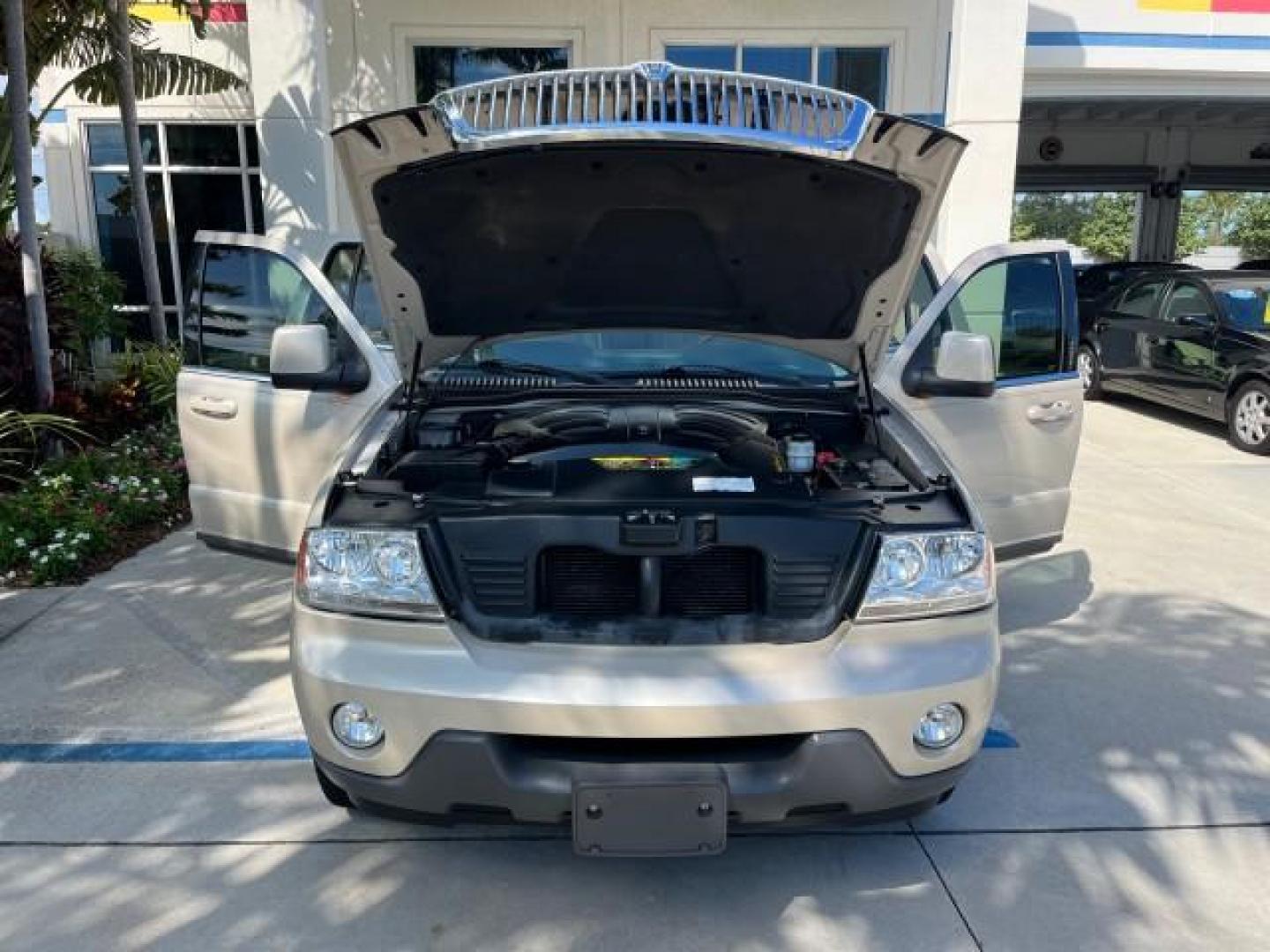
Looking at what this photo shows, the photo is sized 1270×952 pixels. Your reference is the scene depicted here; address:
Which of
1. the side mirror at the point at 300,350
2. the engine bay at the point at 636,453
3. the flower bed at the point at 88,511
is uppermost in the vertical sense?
the side mirror at the point at 300,350

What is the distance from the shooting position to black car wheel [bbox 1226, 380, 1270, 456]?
8422 mm

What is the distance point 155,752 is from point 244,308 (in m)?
2.12

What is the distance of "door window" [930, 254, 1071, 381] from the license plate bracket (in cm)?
239

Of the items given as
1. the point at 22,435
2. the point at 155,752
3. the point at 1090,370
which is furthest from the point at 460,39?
the point at 155,752

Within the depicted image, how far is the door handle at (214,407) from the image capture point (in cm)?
423

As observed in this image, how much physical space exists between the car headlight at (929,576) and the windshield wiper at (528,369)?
1.49m

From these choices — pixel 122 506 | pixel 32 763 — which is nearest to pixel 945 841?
pixel 32 763

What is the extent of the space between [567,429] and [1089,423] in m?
8.45

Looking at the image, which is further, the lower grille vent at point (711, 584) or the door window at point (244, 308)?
the door window at point (244, 308)

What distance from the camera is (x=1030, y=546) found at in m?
4.12

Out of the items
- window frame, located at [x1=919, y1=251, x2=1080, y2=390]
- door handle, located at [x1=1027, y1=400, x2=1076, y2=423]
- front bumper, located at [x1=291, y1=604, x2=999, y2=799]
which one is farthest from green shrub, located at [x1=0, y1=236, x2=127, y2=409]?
door handle, located at [x1=1027, y1=400, x2=1076, y2=423]

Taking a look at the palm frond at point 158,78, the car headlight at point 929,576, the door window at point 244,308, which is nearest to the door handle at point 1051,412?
the car headlight at point 929,576

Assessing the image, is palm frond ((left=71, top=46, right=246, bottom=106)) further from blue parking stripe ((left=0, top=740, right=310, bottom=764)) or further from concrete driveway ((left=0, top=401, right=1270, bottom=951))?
blue parking stripe ((left=0, top=740, right=310, bottom=764))

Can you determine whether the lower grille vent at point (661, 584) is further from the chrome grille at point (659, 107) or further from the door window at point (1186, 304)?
the door window at point (1186, 304)
